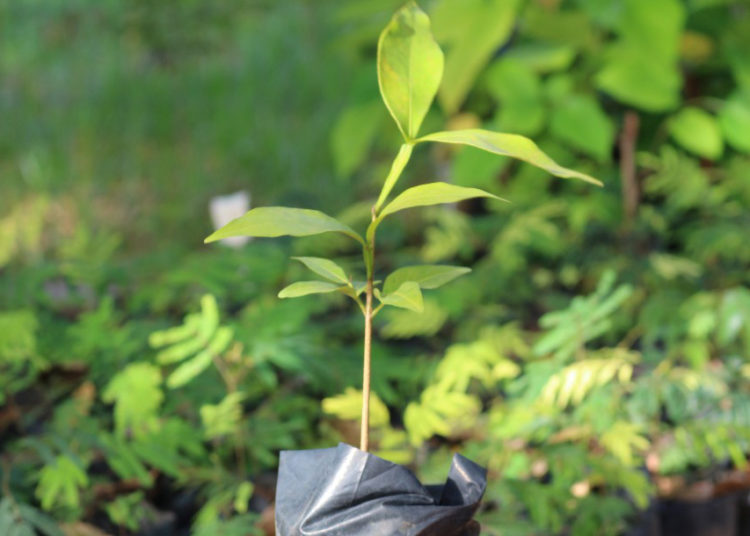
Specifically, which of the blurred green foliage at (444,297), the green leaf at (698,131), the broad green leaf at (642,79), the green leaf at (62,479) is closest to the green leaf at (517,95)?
the blurred green foliage at (444,297)

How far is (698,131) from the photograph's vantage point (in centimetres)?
195

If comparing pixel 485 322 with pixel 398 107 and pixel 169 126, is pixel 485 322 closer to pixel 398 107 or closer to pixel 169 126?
pixel 398 107

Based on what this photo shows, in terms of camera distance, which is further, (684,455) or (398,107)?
(684,455)

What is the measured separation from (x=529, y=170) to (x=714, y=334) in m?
0.69

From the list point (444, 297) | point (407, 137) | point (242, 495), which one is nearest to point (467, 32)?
point (444, 297)

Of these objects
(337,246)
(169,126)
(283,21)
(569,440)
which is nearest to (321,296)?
(337,246)

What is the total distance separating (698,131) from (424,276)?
1486mm

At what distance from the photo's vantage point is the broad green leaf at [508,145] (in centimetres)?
61

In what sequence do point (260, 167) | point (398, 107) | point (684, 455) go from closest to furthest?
1. point (398, 107)
2. point (684, 455)
3. point (260, 167)

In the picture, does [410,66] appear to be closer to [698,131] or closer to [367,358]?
[367,358]

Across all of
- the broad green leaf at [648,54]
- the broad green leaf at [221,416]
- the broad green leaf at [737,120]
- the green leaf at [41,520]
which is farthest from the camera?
the broad green leaf at [737,120]

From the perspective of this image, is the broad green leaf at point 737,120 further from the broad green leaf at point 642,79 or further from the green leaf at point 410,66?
the green leaf at point 410,66

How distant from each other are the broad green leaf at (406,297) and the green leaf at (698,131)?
1.50 metres

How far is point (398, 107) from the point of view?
639mm
